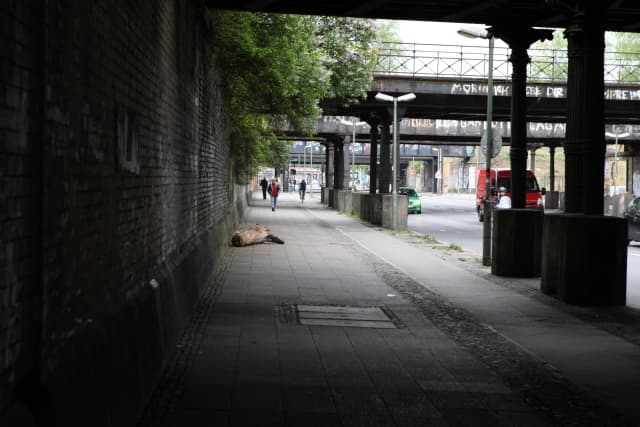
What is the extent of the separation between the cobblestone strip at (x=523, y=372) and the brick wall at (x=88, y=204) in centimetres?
290

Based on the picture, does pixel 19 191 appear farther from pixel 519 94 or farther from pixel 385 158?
pixel 385 158

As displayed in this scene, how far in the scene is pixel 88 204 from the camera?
4.75m

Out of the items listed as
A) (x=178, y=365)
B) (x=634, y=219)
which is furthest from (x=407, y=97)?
(x=178, y=365)

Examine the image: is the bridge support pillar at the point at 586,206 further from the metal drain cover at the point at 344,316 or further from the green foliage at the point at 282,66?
the green foliage at the point at 282,66

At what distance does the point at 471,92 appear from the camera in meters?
31.0

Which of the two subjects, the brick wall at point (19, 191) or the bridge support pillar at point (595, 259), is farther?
the bridge support pillar at point (595, 259)

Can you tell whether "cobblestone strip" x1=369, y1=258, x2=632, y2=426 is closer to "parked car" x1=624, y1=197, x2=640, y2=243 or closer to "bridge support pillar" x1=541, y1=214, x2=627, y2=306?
"bridge support pillar" x1=541, y1=214, x2=627, y2=306

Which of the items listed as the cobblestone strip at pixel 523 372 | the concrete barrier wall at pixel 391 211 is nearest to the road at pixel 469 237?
the concrete barrier wall at pixel 391 211

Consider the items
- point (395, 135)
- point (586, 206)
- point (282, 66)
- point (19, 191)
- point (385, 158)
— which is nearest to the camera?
point (19, 191)

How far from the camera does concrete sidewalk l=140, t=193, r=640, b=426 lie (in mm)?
5910

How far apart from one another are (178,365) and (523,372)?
9.75 feet

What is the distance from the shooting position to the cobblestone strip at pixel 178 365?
5.77 metres

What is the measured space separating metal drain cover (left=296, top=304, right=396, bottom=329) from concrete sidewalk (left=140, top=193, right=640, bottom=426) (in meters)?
0.02

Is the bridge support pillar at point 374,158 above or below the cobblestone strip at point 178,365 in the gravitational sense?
above
